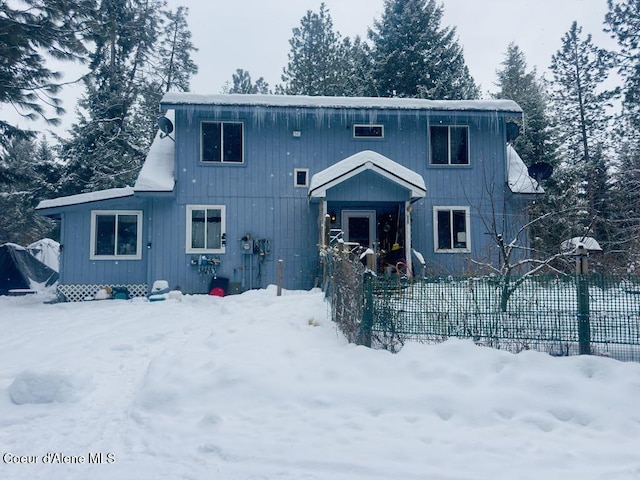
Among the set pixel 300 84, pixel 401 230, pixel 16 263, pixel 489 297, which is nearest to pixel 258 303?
pixel 401 230

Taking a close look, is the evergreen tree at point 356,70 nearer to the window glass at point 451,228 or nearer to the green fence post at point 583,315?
the window glass at point 451,228

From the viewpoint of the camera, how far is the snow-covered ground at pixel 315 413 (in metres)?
3.12

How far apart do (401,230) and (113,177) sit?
14076 millimetres

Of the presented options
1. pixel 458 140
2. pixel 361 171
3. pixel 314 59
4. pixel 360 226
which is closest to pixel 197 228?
pixel 360 226

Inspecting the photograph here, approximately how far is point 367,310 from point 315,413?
158cm

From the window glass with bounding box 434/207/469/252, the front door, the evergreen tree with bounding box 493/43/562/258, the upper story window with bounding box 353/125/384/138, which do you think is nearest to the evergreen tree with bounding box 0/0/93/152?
the upper story window with bounding box 353/125/384/138

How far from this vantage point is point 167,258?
40.0ft

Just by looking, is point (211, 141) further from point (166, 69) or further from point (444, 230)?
point (166, 69)

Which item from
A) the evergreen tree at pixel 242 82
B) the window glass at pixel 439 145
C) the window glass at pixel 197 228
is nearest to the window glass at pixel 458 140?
the window glass at pixel 439 145

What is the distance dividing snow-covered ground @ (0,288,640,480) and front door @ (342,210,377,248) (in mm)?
7303

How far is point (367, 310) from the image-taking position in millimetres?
5273

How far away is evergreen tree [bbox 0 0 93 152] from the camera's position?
12312 mm

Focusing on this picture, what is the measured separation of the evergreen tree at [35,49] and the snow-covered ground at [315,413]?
10.1m

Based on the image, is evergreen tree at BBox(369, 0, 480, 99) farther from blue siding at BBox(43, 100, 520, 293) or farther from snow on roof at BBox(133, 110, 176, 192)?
snow on roof at BBox(133, 110, 176, 192)
